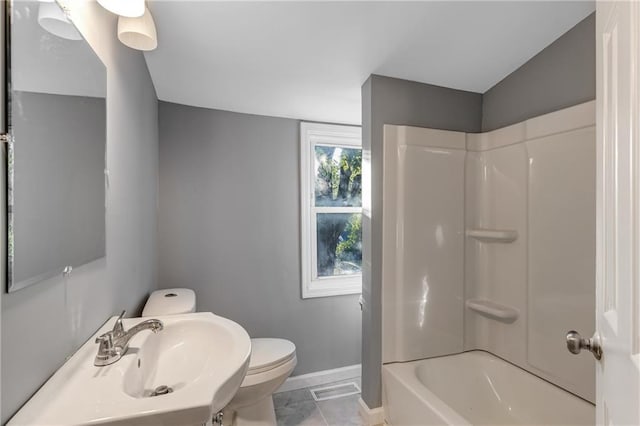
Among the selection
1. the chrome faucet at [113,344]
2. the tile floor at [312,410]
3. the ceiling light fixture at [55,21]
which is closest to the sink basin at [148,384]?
the chrome faucet at [113,344]

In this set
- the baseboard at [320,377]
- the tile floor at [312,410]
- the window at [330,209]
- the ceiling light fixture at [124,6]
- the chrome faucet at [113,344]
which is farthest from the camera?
the window at [330,209]

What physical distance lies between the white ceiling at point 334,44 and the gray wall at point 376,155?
9 cm

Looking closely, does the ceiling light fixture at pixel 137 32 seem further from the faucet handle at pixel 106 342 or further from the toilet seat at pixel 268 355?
the toilet seat at pixel 268 355

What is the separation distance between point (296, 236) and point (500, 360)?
161 cm

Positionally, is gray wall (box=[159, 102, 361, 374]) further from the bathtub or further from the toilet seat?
the bathtub

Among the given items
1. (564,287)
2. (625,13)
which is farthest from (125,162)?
(564,287)

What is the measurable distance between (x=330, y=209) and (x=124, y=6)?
6.44 ft

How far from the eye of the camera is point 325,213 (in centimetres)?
273

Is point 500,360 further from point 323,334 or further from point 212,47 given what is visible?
point 212,47

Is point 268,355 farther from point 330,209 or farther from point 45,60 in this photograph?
point 45,60

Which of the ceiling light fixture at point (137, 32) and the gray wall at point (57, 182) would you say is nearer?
the gray wall at point (57, 182)

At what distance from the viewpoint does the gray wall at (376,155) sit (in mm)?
1937

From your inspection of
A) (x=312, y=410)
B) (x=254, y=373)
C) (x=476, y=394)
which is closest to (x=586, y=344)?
(x=476, y=394)

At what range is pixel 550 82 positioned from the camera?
178 centimetres
